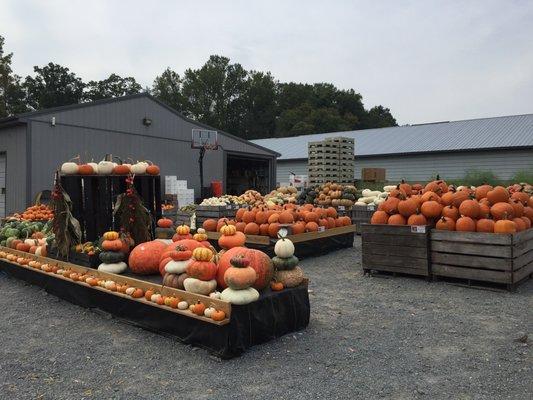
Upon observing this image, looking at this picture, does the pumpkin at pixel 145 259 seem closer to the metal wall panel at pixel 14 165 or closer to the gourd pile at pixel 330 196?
the gourd pile at pixel 330 196

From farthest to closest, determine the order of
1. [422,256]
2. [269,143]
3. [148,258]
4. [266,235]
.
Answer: [269,143] → [266,235] → [422,256] → [148,258]

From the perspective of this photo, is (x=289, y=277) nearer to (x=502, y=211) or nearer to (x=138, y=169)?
(x=138, y=169)

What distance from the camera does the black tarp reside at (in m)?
4.11

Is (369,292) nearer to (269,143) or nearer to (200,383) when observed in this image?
(200,383)

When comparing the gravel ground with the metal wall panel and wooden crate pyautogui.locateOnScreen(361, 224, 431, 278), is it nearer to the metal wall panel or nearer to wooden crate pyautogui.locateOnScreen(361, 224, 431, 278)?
wooden crate pyautogui.locateOnScreen(361, 224, 431, 278)

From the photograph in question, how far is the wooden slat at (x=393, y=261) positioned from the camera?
278 inches

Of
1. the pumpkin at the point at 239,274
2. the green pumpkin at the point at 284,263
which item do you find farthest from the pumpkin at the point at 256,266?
the pumpkin at the point at 239,274

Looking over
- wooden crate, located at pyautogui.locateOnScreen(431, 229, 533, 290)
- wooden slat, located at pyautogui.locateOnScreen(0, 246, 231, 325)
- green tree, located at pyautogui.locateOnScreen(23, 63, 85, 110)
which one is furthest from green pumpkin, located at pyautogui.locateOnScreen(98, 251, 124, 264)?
green tree, located at pyautogui.locateOnScreen(23, 63, 85, 110)

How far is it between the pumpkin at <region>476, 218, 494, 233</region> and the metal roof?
22.5 meters

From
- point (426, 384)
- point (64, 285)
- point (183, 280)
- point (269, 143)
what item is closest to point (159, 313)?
point (183, 280)

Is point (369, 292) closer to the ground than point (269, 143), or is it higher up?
closer to the ground

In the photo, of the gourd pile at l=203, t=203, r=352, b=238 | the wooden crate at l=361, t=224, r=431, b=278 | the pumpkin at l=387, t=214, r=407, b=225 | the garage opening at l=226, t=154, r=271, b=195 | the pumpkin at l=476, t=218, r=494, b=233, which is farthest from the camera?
the garage opening at l=226, t=154, r=271, b=195

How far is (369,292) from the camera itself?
6.55 meters

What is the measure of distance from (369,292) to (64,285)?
4146 mm
